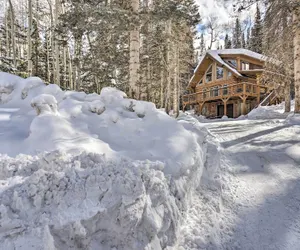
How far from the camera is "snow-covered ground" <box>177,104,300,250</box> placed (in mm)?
2666

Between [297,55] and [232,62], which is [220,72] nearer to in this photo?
[232,62]

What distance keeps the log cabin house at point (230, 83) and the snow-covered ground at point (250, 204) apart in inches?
599

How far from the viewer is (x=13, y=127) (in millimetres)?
3371

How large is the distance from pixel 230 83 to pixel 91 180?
21.4 meters

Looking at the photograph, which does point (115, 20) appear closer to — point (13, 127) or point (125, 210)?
point (13, 127)

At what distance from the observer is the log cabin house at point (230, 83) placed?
19.6m

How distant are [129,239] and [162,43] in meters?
14.0

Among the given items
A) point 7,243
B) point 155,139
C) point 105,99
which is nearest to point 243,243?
point 155,139

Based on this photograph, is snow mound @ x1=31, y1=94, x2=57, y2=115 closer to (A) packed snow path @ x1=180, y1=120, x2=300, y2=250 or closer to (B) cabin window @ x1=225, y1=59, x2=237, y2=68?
(A) packed snow path @ x1=180, y1=120, x2=300, y2=250

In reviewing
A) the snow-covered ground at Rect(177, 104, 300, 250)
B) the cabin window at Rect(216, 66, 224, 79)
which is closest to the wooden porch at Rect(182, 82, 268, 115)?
the cabin window at Rect(216, 66, 224, 79)

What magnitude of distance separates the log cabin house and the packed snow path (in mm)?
15147

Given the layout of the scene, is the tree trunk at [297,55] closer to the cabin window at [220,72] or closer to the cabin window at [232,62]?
the cabin window at [232,62]

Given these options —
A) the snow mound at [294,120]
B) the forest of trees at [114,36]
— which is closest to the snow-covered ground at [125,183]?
the forest of trees at [114,36]

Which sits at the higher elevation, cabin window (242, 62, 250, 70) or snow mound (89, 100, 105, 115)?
cabin window (242, 62, 250, 70)
